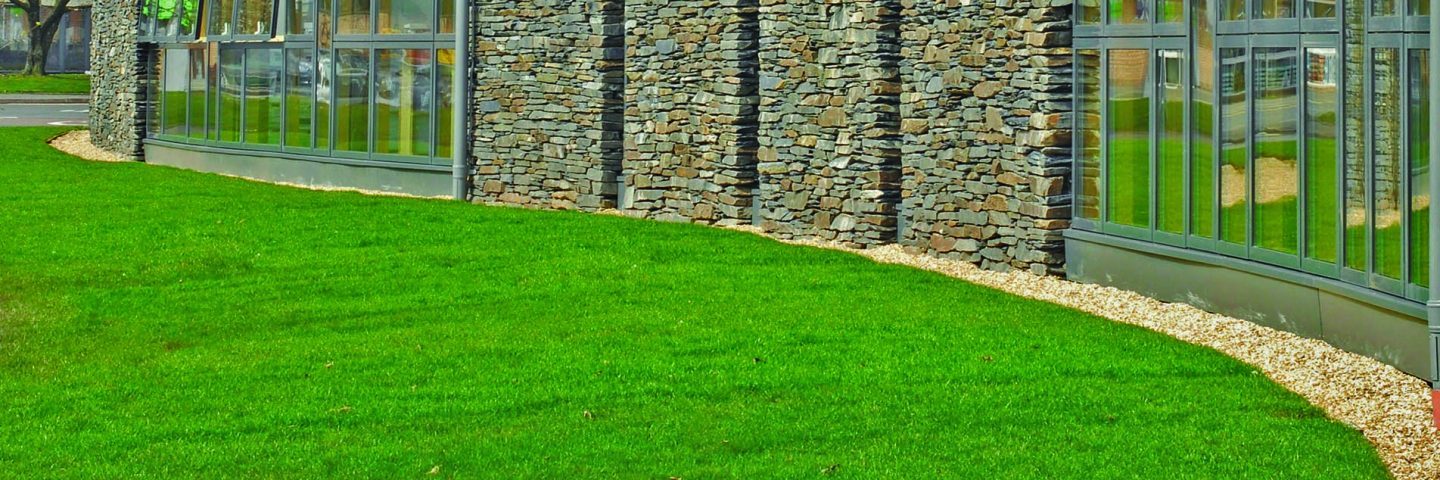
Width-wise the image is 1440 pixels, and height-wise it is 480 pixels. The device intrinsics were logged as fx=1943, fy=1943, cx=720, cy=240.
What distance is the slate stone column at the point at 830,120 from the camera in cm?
1777

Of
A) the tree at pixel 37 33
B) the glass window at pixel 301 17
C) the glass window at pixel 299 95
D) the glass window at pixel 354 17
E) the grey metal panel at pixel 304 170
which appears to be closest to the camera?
the grey metal panel at pixel 304 170

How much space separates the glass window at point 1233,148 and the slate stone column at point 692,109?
7120mm

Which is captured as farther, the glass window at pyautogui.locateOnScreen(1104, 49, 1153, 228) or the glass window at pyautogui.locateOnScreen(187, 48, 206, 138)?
the glass window at pyautogui.locateOnScreen(187, 48, 206, 138)

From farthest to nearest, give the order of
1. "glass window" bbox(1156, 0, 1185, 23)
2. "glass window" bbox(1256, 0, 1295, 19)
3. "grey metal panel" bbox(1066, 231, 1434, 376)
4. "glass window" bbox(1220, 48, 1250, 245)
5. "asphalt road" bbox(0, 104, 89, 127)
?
"asphalt road" bbox(0, 104, 89, 127) → "glass window" bbox(1156, 0, 1185, 23) → "glass window" bbox(1220, 48, 1250, 245) → "glass window" bbox(1256, 0, 1295, 19) → "grey metal panel" bbox(1066, 231, 1434, 376)

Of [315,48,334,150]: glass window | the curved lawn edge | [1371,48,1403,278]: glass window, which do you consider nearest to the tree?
[315,48,334,150]: glass window

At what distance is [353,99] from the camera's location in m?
25.8

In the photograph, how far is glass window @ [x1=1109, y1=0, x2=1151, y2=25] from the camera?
14.3m

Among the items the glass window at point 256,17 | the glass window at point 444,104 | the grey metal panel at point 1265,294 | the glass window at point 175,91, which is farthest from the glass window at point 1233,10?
the glass window at point 175,91

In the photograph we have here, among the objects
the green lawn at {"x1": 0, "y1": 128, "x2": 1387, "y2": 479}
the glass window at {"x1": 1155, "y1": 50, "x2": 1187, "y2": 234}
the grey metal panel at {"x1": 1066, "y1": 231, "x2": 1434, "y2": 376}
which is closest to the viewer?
the green lawn at {"x1": 0, "y1": 128, "x2": 1387, "y2": 479}

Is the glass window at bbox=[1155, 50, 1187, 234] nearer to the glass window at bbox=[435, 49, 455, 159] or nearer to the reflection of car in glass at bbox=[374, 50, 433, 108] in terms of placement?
the glass window at bbox=[435, 49, 455, 159]

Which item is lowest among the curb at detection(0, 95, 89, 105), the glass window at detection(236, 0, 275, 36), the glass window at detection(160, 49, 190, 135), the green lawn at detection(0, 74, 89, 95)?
the glass window at detection(160, 49, 190, 135)

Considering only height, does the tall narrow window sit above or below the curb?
below

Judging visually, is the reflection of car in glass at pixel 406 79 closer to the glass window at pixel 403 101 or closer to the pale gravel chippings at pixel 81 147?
the glass window at pixel 403 101

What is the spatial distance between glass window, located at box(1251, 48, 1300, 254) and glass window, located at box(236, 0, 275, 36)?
17.5 m
